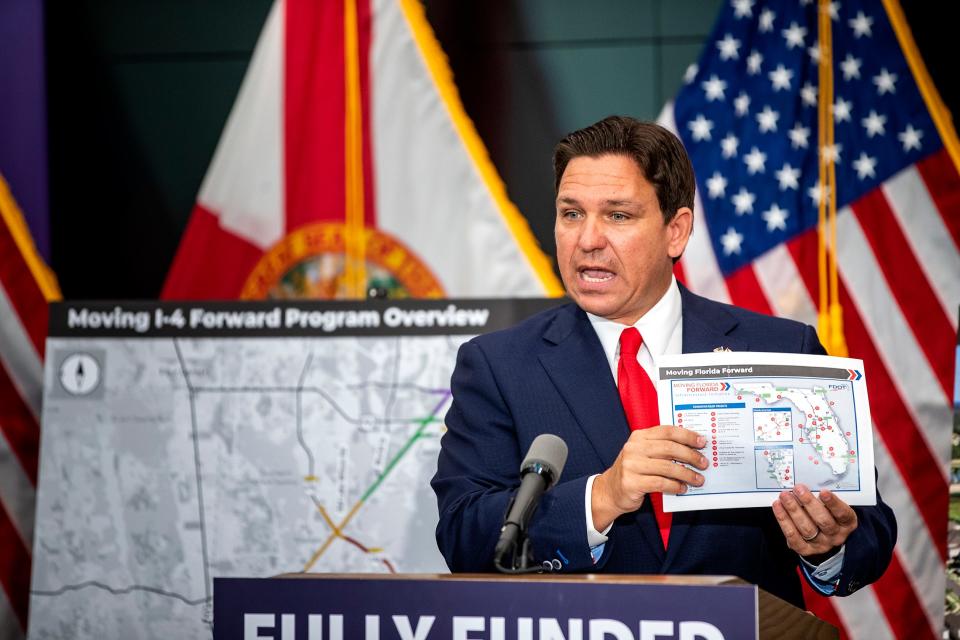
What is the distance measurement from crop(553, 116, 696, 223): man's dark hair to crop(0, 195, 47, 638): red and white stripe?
8.58 ft

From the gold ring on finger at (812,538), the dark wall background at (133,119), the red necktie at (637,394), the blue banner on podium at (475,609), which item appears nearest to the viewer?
the blue banner on podium at (475,609)

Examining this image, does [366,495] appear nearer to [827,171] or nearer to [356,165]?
[356,165]

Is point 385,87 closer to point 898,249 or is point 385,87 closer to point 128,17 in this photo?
point 128,17

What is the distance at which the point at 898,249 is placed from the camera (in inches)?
150

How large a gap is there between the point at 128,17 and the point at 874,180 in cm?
293

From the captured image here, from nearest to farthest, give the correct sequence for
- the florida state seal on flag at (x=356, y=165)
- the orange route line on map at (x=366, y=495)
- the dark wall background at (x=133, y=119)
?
the orange route line on map at (x=366, y=495)
the florida state seal on flag at (x=356, y=165)
the dark wall background at (x=133, y=119)

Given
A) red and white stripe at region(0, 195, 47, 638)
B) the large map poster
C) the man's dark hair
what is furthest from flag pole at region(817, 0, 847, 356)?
red and white stripe at region(0, 195, 47, 638)

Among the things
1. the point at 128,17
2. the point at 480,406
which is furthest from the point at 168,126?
the point at 480,406

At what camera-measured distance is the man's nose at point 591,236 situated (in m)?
1.96

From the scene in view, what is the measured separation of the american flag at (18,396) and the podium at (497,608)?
2.70 m

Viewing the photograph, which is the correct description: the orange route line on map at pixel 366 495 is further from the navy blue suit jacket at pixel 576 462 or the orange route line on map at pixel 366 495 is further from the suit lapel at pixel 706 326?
the suit lapel at pixel 706 326

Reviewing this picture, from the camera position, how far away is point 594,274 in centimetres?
200

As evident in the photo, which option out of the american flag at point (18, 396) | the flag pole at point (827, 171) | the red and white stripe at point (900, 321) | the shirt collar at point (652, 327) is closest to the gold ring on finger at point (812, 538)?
the shirt collar at point (652, 327)

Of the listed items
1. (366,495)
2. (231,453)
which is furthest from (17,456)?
(366,495)
